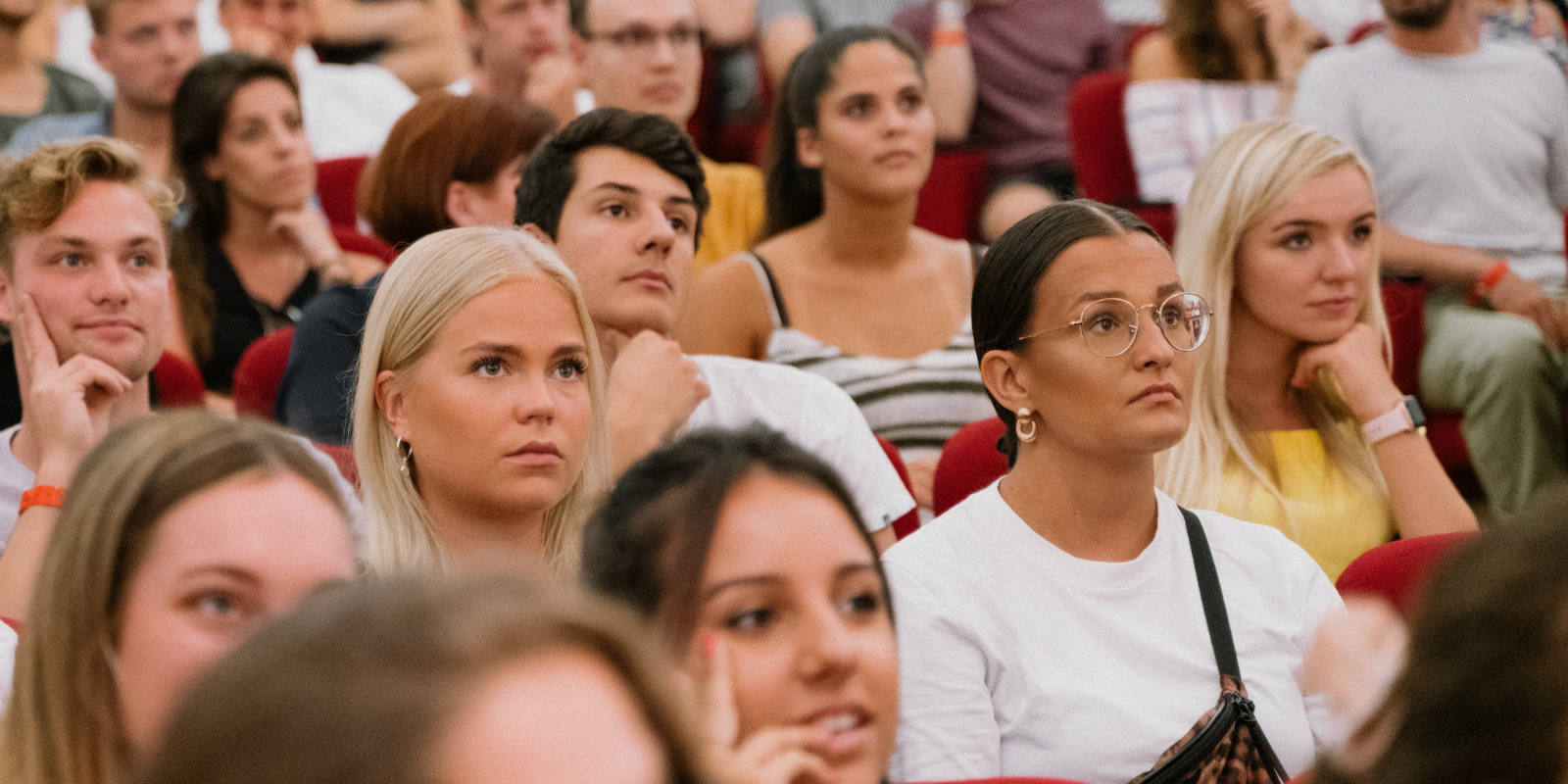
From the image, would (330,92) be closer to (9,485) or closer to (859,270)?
(859,270)

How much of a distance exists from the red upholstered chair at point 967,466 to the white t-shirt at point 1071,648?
0.43 m

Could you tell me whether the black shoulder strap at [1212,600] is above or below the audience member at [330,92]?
below

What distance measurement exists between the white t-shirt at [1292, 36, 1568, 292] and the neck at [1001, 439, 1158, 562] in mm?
1939

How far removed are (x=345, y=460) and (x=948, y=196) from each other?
2273mm

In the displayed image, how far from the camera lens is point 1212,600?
1891 millimetres

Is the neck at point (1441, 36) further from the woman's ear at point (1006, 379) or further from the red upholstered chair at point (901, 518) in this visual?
the woman's ear at point (1006, 379)

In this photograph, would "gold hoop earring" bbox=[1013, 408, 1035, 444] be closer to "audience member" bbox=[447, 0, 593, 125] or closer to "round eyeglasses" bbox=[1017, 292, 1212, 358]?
"round eyeglasses" bbox=[1017, 292, 1212, 358]

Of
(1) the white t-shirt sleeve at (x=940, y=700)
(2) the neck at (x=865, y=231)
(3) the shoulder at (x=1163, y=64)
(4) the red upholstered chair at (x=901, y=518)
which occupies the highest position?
(3) the shoulder at (x=1163, y=64)

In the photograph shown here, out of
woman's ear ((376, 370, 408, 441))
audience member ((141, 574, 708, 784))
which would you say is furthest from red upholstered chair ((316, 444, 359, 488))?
audience member ((141, 574, 708, 784))

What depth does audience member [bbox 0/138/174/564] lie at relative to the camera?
2.48m

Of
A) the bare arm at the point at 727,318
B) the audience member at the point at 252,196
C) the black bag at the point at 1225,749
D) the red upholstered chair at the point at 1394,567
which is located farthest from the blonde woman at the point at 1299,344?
the audience member at the point at 252,196

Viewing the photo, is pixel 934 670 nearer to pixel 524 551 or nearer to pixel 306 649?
pixel 524 551

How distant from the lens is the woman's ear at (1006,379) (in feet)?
6.63

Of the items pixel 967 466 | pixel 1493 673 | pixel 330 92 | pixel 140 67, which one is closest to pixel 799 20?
pixel 330 92
